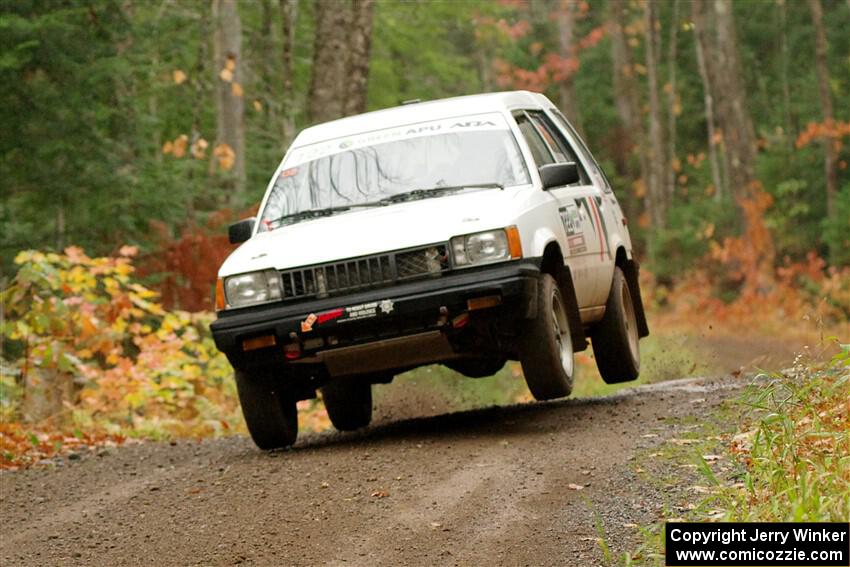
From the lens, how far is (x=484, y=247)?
8172 millimetres

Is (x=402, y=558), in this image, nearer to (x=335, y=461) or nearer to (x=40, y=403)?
(x=335, y=461)

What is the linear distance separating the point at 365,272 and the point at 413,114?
191 centimetres

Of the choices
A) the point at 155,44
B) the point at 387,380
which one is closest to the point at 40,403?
the point at 387,380

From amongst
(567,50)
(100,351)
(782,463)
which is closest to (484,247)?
(782,463)

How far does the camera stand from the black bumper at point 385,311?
8.08 metres

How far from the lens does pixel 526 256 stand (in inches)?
325

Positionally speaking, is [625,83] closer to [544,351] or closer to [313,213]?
[313,213]

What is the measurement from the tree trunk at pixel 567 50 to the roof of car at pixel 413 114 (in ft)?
95.6

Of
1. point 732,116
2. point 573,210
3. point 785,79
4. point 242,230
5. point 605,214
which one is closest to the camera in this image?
point 242,230

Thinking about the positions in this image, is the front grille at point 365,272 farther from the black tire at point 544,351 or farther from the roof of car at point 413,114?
the roof of car at point 413,114

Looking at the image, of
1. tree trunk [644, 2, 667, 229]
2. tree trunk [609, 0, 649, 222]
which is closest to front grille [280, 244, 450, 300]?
tree trunk [644, 2, 667, 229]

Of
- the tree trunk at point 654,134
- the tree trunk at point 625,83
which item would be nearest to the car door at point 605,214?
the tree trunk at point 654,134

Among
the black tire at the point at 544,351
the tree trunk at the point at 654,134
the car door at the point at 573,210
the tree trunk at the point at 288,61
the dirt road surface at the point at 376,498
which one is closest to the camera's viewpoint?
the dirt road surface at the point at 376,498

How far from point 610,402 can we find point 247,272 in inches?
124
